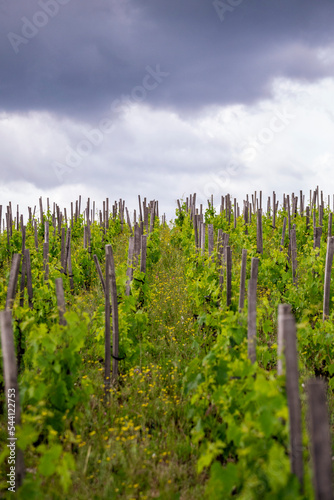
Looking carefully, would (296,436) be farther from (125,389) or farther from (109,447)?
(125,389)

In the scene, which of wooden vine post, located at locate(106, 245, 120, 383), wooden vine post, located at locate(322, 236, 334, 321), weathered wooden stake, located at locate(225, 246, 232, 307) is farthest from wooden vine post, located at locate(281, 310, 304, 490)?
wooden vine post, located at locate(322, 236, 334, 321)

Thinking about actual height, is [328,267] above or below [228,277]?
above

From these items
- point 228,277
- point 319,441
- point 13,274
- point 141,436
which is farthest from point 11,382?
point 228,277

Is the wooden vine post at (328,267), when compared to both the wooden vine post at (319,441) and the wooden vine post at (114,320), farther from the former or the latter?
the wooden vine post at (319,441)

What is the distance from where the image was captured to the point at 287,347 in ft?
6.57

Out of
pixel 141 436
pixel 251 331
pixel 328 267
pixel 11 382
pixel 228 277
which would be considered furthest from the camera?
pixel 328 267

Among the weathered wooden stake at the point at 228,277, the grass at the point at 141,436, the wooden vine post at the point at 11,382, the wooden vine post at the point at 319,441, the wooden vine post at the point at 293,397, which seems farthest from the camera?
the weathered wooden stake at the point at 228,277

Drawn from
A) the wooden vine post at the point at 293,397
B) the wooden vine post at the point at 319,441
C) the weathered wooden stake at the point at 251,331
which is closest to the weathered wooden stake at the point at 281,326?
the wooden vine post at the point at 293,397

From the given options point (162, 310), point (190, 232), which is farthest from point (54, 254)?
point (162, 310)

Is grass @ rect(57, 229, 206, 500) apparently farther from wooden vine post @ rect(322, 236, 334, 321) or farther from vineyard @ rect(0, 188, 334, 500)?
wooden vine post @ rect(322, 236, 334, 321)

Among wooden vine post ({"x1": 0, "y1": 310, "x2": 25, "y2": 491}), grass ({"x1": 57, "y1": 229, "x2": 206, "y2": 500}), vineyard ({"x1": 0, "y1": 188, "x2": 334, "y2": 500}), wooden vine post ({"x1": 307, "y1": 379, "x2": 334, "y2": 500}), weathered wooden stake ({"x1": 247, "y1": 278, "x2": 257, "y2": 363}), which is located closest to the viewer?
wooden vine post ({"x1": 307, "y1": 379, "x2": 334, "y2": 500})

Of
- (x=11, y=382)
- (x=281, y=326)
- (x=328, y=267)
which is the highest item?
(x=328, y=267)

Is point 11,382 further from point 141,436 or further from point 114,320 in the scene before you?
point 114,320

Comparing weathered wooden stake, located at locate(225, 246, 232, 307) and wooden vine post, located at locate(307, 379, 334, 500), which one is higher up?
weathered wooden stake, located at locate(225, 246, 232, 307)
